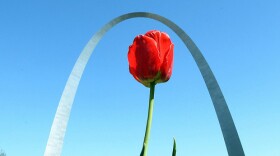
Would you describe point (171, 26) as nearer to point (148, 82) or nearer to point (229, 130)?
point (229, 130)

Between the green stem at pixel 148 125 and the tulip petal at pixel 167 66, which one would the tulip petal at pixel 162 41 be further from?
the green stem at pixel 148 125

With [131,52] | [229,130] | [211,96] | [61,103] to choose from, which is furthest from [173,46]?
[61,103]

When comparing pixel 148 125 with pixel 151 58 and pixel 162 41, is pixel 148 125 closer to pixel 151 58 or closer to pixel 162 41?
pixel 151 58

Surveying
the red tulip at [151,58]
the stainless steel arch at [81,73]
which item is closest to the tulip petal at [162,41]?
the red tulip at [151,58]

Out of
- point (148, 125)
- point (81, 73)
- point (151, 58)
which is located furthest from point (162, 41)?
point (81, 73)

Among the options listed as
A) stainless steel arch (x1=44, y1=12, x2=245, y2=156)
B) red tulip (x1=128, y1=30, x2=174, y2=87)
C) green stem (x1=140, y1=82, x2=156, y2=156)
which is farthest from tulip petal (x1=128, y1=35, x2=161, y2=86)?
stainless steel arch (x1=44, y1=12, x2=245, y2=156)

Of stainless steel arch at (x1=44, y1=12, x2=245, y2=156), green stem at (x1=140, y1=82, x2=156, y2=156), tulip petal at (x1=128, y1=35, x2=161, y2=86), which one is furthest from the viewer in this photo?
stainless steel arch at (x1=44, y1=12, x2=245, y2=156)

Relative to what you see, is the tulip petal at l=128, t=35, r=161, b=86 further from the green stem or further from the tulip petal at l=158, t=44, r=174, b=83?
the green stem
